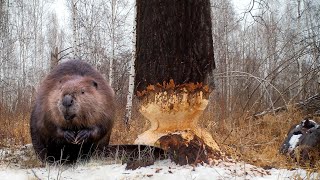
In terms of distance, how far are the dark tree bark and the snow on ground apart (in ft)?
2.26

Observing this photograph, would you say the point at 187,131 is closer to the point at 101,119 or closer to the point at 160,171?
the point at 160,171

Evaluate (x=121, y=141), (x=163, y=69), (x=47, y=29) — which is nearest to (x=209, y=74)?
(x=163, y=69)

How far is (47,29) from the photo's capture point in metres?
24.2

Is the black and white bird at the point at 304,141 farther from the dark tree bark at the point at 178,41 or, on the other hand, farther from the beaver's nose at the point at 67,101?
the beaver's nose at the point at 67,101

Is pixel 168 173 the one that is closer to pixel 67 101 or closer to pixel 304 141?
pixel 67 101

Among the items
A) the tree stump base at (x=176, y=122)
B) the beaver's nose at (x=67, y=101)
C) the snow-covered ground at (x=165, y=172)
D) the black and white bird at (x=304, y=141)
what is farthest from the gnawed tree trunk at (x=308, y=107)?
the beaver's nose at (x=67, y=101)

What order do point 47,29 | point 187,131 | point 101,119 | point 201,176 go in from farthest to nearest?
1. point 47,29
2. point 101,119
3. point 187,131
4. point 201,176

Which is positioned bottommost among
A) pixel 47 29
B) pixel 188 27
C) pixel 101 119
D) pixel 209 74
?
pixel 101 119

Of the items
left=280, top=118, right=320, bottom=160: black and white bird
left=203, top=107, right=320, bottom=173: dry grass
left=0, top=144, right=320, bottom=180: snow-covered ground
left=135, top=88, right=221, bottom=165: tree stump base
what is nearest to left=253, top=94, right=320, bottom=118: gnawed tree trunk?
left=203, top=107, right=320, bottom=173: dry grass

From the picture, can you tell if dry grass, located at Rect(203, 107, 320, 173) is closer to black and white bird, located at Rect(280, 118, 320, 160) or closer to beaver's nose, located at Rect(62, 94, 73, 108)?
black and white bird, located at Rect(280, 118, 320, 160)

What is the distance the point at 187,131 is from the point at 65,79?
1167 millimetres

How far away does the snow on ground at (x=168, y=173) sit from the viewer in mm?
2588

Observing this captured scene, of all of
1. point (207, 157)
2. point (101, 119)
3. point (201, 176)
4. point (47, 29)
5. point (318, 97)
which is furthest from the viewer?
point (47, 29)

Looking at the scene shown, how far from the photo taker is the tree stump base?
299 centimetres
